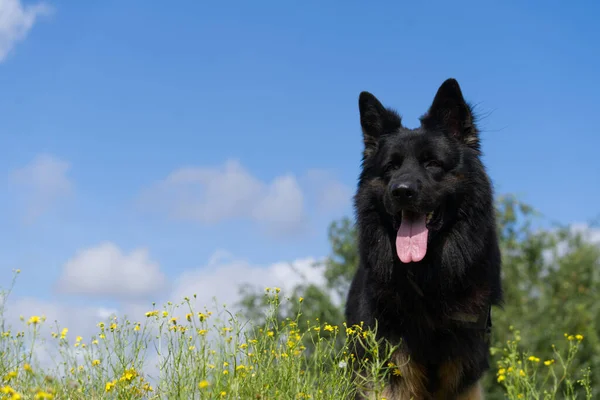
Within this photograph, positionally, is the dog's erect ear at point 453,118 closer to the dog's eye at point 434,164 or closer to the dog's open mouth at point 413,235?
the dog's eye at point 434,164

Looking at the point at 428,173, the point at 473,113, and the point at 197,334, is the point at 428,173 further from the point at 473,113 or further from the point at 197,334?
the point at 197,334

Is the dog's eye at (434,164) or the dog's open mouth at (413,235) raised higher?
the dog's eye at (434,164)

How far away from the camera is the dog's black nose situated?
15.5 feet

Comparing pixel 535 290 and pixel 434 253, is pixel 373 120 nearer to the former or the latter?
pixel 434 253

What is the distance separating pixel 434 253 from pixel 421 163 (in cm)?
71

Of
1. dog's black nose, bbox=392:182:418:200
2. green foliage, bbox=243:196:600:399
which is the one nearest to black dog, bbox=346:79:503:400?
dog's black nose, bbox=392:182:418:200

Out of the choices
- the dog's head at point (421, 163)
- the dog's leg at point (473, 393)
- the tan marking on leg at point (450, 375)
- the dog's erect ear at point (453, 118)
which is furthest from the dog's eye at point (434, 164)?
the dog's leg at point (473, 393)

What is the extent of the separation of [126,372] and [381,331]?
2076 mm

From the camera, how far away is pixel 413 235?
16.3ft

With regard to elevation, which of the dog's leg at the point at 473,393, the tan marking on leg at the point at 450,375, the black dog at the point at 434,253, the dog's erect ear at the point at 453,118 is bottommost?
the dog's leg at the point at 473,393

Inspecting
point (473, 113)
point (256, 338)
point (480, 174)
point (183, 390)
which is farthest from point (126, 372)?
point (473, 113)

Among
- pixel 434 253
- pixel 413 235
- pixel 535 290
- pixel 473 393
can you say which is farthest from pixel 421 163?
pixel 535 290

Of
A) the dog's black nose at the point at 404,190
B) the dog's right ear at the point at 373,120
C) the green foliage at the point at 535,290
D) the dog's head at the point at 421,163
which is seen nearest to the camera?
the dog's black nose at the point at 404,190

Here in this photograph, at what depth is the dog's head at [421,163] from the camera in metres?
4.85
